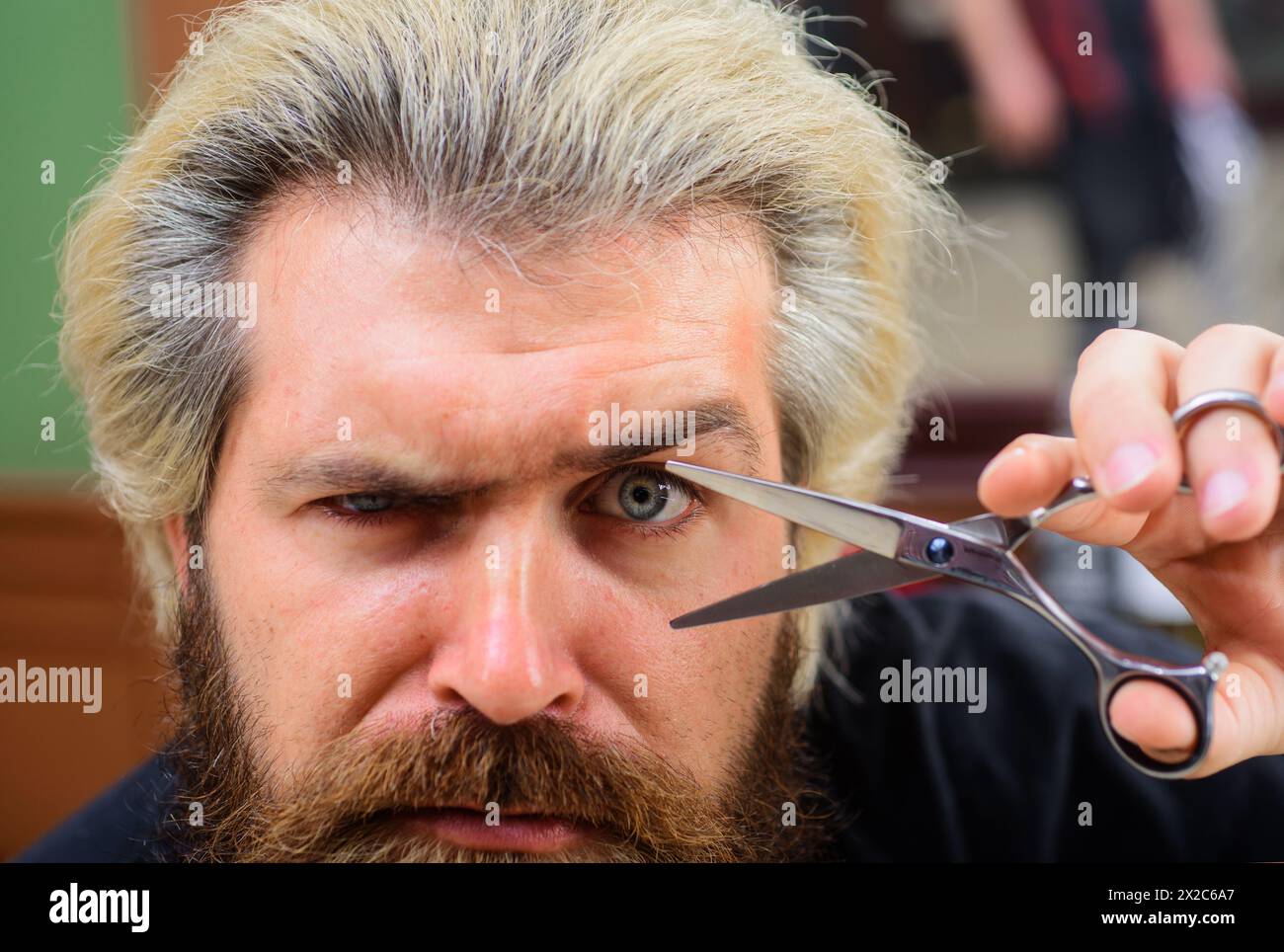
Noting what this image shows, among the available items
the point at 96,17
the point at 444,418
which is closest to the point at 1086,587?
the point at 444,418

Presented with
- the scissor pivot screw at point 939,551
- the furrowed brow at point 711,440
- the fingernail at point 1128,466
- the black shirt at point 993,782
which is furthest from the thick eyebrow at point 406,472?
the black shirt at point 993,782

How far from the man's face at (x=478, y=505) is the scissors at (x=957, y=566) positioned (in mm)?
92

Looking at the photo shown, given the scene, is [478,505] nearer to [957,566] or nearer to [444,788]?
[444,788]

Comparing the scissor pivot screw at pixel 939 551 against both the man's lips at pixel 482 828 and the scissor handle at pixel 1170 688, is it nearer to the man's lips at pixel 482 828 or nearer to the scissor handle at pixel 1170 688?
the scissor handle at pixel 1170 688

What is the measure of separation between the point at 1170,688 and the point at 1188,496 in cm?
17

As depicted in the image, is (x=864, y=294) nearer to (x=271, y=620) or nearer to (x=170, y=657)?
(x=271, y=620)

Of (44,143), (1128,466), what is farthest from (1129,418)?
(44,143)

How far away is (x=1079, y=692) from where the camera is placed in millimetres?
1485

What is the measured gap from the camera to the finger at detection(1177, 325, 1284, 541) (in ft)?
2.47

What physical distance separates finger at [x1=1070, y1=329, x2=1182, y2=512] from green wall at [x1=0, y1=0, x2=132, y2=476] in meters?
1.13

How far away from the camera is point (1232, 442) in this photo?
0.78 meters

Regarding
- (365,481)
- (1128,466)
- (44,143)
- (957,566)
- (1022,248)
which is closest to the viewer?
(1128,466)

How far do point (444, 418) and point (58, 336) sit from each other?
705mm

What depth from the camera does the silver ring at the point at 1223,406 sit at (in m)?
0.78
